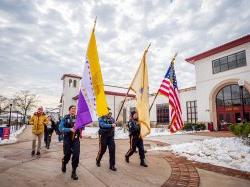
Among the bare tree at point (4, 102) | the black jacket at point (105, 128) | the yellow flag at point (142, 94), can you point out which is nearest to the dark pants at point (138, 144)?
the yellow flag at point (142, 94)

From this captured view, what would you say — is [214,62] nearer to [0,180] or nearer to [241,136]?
[241,136]

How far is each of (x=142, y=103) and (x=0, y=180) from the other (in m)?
3.95

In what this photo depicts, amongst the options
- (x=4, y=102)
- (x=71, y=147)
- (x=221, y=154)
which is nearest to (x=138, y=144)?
(x=71, y=147)

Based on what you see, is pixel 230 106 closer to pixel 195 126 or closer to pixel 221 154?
pixel 195 126

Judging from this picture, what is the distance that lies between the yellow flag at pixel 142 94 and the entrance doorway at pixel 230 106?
1807 cm

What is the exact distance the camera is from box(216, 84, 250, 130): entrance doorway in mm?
21125

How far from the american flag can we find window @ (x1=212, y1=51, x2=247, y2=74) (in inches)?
679

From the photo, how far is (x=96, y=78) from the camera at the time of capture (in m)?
5.18

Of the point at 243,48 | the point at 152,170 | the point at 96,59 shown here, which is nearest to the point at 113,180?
the point at 152,170

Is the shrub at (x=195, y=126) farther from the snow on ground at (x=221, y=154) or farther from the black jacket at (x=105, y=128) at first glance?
the black jacket at (x=105, y=128)

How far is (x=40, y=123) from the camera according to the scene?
26.8 ft

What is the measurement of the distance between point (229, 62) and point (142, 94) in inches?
766

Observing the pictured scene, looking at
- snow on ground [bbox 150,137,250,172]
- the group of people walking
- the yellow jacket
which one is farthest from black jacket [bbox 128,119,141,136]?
the yellow jacket

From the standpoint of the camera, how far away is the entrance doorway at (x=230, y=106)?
2112 cm
